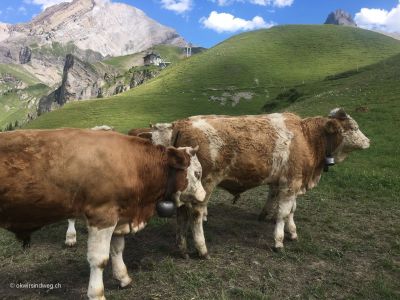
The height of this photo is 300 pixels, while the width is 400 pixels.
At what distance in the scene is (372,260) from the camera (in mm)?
10312

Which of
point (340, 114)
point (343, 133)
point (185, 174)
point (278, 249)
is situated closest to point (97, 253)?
point (185, 174)

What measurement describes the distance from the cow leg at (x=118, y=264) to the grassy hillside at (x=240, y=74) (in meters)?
64.1

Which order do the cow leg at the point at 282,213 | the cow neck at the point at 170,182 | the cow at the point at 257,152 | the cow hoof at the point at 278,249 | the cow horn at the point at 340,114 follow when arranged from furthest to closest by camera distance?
1. the cow horn at the point at 340,114
2. the cow leg at the point at 282,213
3. the cow hoof at the point at 278,249
4. the cow at the point at 257,152
5. the cow neck at the point at 170,182

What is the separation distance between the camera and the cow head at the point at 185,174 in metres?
8.64

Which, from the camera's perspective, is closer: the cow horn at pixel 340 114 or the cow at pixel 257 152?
the cow at pixel 257 152

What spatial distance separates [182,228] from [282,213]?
9.10 feet

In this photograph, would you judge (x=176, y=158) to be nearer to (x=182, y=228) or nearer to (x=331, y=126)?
(x=182, y=228)

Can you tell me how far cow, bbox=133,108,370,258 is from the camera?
1033 centimetres

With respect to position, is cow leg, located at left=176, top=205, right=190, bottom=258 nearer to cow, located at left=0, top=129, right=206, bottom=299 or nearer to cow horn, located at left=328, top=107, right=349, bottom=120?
cow, located at left=0, top=129, right=206, bottom=299

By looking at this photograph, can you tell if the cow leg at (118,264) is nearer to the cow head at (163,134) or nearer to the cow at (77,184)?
the cow at (77,184)

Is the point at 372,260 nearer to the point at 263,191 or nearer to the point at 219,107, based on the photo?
the point at 263,191

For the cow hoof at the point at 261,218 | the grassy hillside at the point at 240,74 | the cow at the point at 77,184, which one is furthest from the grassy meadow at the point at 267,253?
the grassy hillside at the point at 240,74

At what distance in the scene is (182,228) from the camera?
10.4 meters

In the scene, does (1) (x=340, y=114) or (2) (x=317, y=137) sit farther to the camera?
(1) (x=340, y=114)
